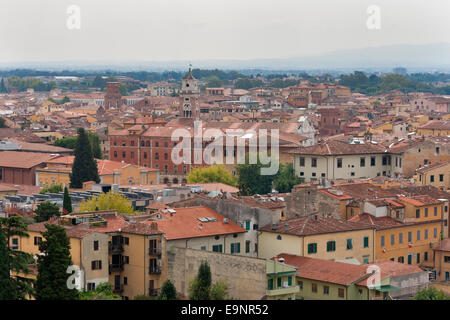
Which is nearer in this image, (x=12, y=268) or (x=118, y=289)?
(x=12, y=268)

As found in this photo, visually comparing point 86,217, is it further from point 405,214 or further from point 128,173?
point 128,173

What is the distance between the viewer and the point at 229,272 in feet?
49.8

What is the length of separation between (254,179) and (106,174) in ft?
16.0

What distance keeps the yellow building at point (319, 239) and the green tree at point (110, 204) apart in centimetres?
453

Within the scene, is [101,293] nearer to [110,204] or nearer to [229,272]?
[229,272]

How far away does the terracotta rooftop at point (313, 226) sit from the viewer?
17.4 m

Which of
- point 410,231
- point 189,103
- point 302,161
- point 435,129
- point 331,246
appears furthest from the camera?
point 189,103

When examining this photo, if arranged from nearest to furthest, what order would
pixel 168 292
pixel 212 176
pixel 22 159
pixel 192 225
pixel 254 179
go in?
pixel 168 292 → pixel 192 225 → pixel 254 179 → pixel 212 176 → pixel 22 159

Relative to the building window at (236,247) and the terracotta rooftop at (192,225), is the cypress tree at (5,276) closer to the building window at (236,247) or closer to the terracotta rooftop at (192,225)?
the terracotta rooftop at (192,225)

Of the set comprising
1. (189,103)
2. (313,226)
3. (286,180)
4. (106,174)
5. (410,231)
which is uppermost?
(189,103)

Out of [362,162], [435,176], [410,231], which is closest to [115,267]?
[410,231]

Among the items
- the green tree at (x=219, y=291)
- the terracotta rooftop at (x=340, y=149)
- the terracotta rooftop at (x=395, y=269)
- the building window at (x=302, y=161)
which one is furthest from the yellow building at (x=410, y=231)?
the building window at (x=302, y=161)

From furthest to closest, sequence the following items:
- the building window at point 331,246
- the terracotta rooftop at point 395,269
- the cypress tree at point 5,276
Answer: the building window at point 331,246
the terracotta rooftop at point 395,269
the cypress tree at point 5,276
